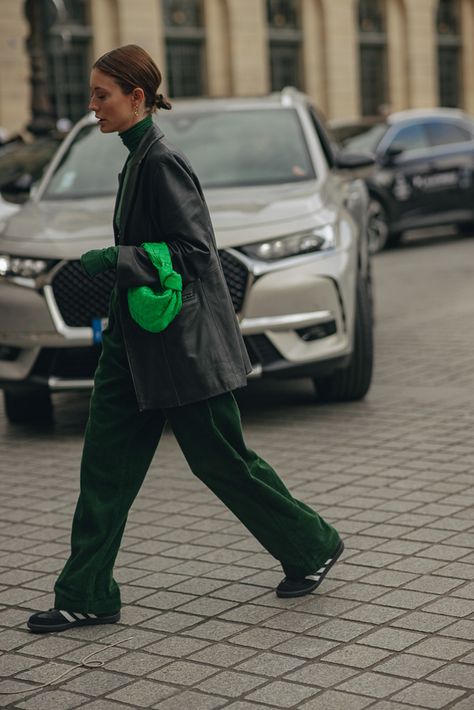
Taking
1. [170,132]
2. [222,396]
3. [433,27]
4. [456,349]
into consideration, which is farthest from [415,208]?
[433,27]

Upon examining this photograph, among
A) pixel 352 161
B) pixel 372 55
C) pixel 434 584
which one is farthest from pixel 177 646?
pixel 372 55

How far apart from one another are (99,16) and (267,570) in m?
27.5

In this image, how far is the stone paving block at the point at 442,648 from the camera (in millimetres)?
4176

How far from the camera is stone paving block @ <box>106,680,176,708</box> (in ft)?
13.0

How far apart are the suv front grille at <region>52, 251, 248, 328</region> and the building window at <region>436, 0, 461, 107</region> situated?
3367cm

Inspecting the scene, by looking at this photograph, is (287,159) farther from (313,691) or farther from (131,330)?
(313,691)

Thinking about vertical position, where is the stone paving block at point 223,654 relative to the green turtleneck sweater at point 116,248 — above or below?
below

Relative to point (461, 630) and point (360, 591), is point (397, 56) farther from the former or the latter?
point (461, 630)

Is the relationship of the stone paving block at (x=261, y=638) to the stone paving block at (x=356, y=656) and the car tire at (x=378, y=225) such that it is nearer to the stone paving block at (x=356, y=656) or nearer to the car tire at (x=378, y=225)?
the stone paving block at (x=356, y=656)

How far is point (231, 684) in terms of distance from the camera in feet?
13.3

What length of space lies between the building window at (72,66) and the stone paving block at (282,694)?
89.4 feet

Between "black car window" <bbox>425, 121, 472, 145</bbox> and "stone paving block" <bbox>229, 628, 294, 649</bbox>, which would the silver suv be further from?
"black car window" <bbox>425, 121, 472, 145</bbox>

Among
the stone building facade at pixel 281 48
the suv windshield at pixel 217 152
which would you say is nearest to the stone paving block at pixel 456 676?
the suv windshield at pixel 217 152

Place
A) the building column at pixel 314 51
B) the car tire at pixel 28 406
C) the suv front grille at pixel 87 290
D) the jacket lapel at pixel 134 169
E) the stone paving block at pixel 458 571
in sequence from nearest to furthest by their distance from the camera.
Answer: the jacket lapel at pixel 134 169
the stone paving block at pixel 458 571
the suv front grille at pixel 87 290
the car tire at pixel 28 406
the building column at pixel 314 51
